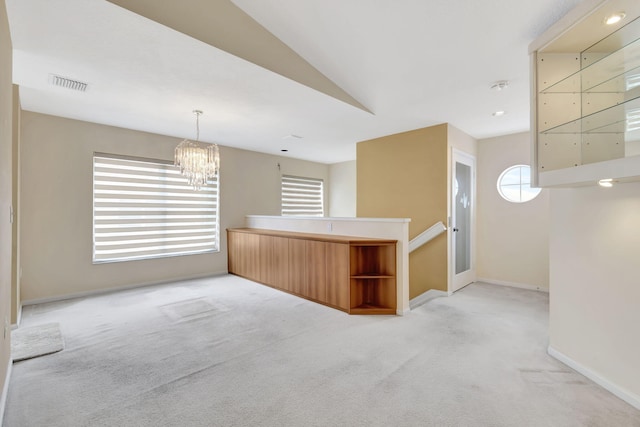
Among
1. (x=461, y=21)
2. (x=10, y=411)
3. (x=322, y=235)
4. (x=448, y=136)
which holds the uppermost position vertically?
(x=461, y=21)

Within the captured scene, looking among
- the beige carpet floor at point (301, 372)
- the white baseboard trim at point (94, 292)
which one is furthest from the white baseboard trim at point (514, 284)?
the white baseboard trim at point (94, 292)

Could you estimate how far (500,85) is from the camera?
10.6 feet

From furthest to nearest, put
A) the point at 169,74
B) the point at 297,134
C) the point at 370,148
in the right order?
the point at 370,148, the point at 297,134, the point at 169,74

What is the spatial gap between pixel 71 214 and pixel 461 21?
17.9 ft

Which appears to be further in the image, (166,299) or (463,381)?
(166,299)

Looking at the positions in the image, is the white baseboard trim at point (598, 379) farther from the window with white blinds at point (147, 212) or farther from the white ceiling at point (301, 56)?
the window with white blinds at point (147, 212)

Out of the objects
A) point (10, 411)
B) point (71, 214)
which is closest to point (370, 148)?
point (71, 214)

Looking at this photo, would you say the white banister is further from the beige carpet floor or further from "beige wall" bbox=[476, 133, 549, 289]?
"beige wall" bbox=[476, 133, 549, 289]

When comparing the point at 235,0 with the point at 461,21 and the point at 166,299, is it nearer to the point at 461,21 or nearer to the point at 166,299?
the point at 461,21

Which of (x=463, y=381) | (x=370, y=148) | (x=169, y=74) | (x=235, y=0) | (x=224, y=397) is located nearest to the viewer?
(x=224, y=397)

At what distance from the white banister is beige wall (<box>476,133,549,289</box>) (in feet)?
5.03

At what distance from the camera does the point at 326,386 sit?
213cm

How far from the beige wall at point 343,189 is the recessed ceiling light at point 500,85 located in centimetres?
456

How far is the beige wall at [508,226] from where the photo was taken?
484cm
